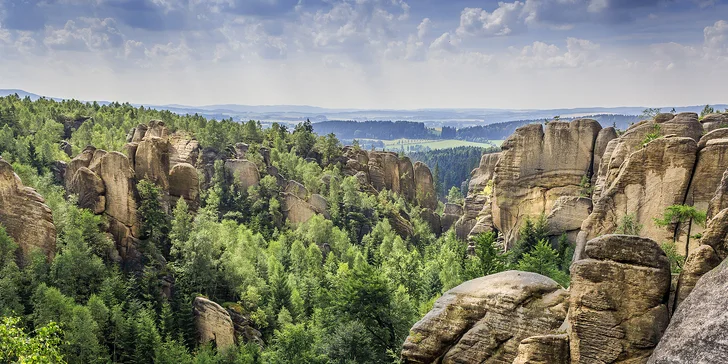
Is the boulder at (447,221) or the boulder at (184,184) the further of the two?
the boulder at (447,221)

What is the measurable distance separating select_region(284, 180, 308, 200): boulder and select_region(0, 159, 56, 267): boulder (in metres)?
47.5

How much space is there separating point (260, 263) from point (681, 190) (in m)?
42.4

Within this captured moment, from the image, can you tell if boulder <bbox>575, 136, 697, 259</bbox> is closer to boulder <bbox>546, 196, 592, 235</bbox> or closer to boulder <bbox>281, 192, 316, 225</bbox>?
boulder <bbox>546, 196, 592, 235</bbox>

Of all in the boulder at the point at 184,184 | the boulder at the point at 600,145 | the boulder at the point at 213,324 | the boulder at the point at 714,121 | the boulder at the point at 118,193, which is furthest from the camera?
the boulder at the point at 184,184

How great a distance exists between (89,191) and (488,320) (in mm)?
44243

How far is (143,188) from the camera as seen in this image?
57.7 meters

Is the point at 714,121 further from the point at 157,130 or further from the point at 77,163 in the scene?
the point at 157,130

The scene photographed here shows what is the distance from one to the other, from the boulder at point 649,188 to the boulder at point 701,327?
19.0 metres

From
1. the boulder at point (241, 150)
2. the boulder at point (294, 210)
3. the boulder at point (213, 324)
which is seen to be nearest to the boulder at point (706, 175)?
the boulder at point (213, 324)

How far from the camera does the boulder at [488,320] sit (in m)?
23.3

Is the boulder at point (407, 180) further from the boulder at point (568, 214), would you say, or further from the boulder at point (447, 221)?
the boulder at point (568, 214)

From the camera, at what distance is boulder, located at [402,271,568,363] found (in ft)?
76.4

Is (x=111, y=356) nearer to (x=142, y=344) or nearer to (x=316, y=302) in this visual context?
(x=142, y=344)

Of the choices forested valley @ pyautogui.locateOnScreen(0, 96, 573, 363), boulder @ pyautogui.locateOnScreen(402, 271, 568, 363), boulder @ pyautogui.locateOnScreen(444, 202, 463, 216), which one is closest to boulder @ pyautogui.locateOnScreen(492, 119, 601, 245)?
forested valley @ pyautogui.locateOnScreen(0, 96, 573, 363)
